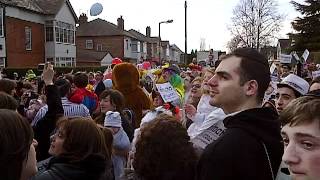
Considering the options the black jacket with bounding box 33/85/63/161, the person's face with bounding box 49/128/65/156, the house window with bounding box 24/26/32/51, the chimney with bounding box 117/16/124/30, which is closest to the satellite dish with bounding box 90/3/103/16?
the black jacket with bounding box 33/85/63/161

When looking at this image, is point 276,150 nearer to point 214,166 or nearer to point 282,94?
point 214,166

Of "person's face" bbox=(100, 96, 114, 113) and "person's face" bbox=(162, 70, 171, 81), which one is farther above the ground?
"person's face" bbox=(162, 70, 171, 81)

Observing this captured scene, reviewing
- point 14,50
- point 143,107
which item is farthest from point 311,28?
point 143,107

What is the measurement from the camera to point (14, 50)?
40.6 metres

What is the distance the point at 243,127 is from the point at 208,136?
105cm

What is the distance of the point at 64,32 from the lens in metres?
Result: 49.4

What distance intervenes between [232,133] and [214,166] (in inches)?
8.5

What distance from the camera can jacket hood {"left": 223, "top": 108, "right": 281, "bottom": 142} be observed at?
2529 mm

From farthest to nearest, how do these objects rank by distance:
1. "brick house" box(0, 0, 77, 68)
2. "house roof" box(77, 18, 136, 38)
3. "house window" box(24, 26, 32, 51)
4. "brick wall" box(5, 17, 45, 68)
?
1. "house roof" box(77, 18, 136, 38)
2. "house window" box(24, 26, 32, 51)
3. "brick wall" box(5, 17, 45, 68)
4. "brick house" box(0, 0, 77, 68)

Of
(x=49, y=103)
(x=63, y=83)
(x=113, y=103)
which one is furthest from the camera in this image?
(x=63, y=83)

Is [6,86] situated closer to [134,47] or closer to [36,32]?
[36,32]

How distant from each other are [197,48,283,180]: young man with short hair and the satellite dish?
16.4 meters

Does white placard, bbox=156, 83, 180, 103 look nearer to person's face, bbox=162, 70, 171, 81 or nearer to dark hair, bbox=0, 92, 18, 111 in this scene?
dark hair, bbox=0, 92, 18, 111

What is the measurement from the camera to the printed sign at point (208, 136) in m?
3.47
